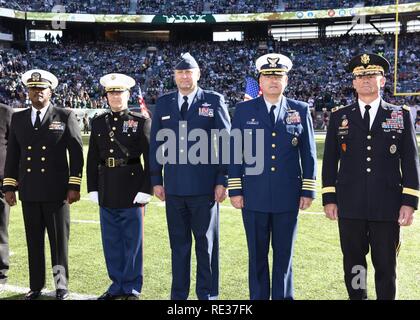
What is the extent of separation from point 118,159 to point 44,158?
639 mm

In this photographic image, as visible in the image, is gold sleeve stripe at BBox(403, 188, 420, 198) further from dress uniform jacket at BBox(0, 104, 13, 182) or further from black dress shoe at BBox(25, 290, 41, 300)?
dress uniform jacket at BBox(0, 104, 13, 182)

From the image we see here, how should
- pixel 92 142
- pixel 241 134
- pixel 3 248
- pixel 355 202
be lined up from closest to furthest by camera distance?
pixel 355 202, pixel 241 134, pixel 92 142, pixel 3 248

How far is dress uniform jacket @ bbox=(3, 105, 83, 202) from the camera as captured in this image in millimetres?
4031

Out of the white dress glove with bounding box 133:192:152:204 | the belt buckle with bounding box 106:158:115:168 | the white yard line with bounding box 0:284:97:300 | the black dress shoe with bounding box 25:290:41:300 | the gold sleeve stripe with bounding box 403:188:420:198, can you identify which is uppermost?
the belt buckle with bounding box 106:158:115:168

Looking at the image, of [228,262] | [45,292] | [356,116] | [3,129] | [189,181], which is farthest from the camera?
[228,262]

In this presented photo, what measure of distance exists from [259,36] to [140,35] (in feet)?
37.0

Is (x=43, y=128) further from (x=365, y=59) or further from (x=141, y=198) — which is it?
(x=365, y=59)

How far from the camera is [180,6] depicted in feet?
137

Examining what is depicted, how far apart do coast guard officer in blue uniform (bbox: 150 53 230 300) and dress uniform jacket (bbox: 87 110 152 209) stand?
0.27 metres

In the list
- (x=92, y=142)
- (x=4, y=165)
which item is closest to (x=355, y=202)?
(x=92, y=142)

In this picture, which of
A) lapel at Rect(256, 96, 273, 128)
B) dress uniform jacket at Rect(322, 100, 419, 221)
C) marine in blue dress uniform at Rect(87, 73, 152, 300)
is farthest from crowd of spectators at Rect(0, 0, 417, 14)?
dress uniform jacket at Rect(322, 100, 419, 221)

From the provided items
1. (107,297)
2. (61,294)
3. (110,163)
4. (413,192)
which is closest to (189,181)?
(110,163)
